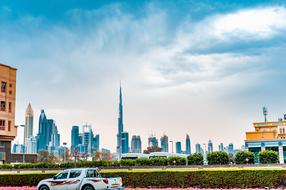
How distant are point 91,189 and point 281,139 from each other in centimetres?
6186

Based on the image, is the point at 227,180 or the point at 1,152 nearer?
the point at 227,180

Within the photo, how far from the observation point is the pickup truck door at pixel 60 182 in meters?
22.0

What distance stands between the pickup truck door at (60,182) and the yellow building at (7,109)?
4043 cm

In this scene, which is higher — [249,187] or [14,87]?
[14,87]

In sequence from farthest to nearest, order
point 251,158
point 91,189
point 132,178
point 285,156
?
point 285,156 < point 251,158 < point 132,178 < point 91,189

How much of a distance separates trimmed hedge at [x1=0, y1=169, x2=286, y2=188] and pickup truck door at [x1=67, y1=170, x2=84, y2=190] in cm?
637

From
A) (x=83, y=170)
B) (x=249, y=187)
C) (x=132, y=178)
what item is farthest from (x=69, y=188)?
(x=249, y=187)

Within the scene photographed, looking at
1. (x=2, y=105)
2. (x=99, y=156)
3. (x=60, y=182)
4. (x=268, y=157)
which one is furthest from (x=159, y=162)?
(x=99, y=156)

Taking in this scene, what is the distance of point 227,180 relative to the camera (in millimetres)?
24516

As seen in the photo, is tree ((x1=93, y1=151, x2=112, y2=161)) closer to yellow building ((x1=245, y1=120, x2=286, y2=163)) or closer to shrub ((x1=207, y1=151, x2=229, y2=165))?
yellow building ((x1=245, y1=120, x2=286, y2=163))

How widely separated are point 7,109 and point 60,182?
1645 inches

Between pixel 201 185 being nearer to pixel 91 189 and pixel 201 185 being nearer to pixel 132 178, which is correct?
pixel 132 178

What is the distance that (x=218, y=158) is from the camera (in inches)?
1347

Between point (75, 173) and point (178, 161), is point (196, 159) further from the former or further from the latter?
point (75, 173)
